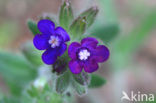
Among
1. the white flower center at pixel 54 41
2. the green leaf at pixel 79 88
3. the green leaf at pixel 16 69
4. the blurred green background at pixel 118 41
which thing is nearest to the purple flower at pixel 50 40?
the white flower center at pixel 54 41

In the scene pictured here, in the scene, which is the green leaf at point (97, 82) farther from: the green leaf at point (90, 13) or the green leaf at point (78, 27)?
the green leaf at point (90, 13)

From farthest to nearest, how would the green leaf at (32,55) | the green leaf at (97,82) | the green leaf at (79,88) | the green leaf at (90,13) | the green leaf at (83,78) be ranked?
the green leaf at (32,55) < the green leaf at (97,82) < the green leaf at (90,13) < the green leaf at (79,88) < the green leaf at (83,78)

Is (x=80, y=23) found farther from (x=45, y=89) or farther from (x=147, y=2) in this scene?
(x=147, y=2)

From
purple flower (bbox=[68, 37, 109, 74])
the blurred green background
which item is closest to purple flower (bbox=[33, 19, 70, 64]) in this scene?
purple flower (bbox=[68, 37, 109, 74])

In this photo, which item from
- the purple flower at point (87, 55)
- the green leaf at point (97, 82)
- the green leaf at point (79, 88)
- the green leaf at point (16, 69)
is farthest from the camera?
the green leaf at point (16, 69)

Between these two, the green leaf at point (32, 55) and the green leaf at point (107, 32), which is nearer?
the green leaf at point (32, 55)

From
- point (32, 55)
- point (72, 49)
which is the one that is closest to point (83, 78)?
point (72, 49)

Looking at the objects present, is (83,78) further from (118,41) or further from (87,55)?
(118,41)

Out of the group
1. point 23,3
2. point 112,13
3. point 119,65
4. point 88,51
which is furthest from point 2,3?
point 88,51
